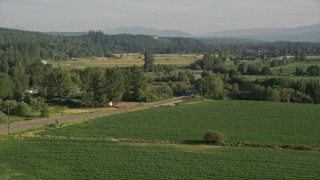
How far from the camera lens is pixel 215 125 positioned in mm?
46344

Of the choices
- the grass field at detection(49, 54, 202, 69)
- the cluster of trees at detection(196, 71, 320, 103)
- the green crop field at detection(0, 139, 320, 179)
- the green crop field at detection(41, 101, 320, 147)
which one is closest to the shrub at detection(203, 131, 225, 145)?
the green crop field at detection(41, 101, 320, 147)

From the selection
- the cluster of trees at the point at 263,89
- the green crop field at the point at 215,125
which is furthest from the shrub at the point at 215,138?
the cluster of trees at the point at 263,89

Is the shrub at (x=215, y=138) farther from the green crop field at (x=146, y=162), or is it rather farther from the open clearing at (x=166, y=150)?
the green crop field at (x=146, y=162)

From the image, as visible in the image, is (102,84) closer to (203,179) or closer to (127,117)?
(127,117)

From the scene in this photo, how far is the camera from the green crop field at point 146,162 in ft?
93.2

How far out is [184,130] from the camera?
44.1 m

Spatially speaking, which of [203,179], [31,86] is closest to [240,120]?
[203,179]

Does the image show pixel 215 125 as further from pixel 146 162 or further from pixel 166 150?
pixel 146 162

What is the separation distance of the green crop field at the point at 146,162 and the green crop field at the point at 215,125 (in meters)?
4.12

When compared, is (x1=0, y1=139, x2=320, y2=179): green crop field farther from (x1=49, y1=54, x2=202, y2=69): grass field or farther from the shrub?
(x1=49, y1=54, x2=202, y2=69): grass field

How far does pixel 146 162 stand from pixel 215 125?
1655 centimetres

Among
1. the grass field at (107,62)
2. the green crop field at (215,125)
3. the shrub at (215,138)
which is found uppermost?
the grass field at (107,62)

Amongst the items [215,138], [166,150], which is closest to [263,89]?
[215,138]

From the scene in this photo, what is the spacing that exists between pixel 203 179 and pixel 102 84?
40.1 m
